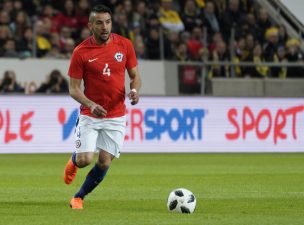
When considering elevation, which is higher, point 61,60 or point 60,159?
point 61,60

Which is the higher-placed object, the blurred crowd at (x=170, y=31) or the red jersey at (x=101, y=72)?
the red jersey at (x=101, y=72)

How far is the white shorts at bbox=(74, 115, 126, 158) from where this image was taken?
1136 cm

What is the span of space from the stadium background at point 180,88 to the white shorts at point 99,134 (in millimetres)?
4517

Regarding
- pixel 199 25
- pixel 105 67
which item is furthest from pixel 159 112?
pixel 105 67

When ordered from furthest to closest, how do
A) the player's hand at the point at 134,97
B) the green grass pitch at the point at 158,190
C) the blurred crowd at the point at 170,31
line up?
1. the blurred crowd at the point at 170,31
2. the player's hand at the point at 134,97
3. the green grass pitch at the point at 158,190

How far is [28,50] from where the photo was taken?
24.7 meters

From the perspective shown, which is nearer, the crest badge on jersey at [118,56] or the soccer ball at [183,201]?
the soccer ball at [183,201]

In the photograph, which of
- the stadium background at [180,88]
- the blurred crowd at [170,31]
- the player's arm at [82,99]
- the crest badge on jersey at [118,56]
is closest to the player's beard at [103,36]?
the crest badge on jersey at [118,56]

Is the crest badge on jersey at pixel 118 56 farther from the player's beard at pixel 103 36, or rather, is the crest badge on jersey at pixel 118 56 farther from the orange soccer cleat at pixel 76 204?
the orange soccer cleat at pixel 76 204

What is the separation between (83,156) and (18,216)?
1310mm

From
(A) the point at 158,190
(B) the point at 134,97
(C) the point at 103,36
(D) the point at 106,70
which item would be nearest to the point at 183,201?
(B) the point at 134,97

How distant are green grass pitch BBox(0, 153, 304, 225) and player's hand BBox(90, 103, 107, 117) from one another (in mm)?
1066

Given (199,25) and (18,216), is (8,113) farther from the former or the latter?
(18,216)

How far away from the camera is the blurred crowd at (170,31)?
2464 cm
